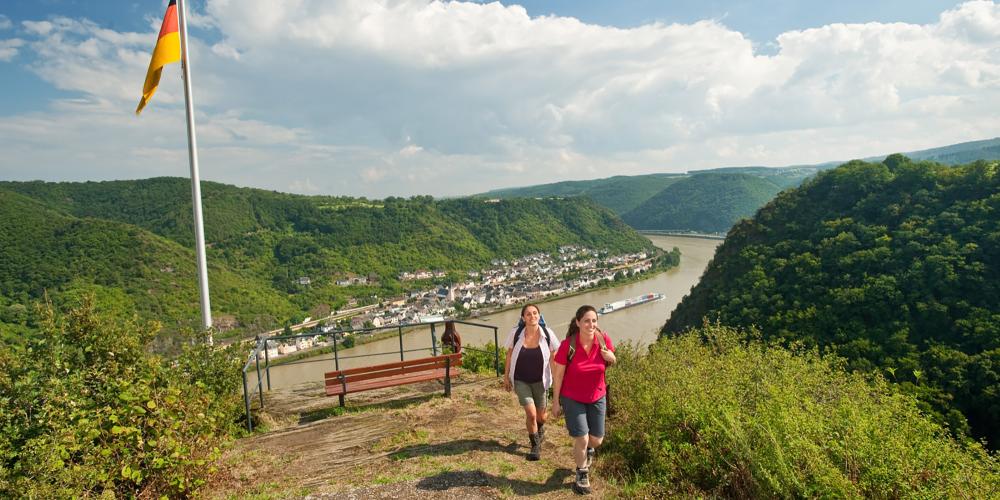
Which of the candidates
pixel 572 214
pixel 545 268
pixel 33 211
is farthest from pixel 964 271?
pixel 572 214

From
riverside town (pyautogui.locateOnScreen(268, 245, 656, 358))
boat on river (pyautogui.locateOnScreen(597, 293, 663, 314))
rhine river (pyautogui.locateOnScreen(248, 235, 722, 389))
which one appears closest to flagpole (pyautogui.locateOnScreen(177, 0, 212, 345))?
rhine river (pyautogui.locateOnScreen(248, 235, 722, 389))

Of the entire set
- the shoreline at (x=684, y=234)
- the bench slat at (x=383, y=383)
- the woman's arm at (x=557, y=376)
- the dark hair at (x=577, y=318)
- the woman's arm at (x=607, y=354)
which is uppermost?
the dark hair at (x=577, y=318)

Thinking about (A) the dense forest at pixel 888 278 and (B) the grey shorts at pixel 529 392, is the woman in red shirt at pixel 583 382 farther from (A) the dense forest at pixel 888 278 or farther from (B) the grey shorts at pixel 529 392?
(A) the dense forest at pixel 888 278

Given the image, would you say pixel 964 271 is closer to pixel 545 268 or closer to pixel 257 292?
pixel 257 292

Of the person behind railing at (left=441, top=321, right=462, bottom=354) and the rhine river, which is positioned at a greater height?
the person behind railing at (left=441, top=321, right=462, bottom=354)

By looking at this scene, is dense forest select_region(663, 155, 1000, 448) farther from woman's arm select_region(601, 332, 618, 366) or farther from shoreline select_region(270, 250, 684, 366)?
shoreline select_region(270, 250, 684, 366)

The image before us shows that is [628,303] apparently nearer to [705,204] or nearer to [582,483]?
[582,483]

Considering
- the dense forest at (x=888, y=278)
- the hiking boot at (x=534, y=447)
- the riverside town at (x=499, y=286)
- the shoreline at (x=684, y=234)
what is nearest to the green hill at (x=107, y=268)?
the riverside town at (x=499, y=286)
